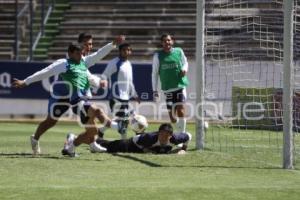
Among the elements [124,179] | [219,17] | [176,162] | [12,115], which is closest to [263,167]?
[176,162]

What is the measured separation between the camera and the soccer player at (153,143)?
15.0 meters

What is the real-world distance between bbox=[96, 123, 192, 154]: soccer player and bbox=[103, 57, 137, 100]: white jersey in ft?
12.1

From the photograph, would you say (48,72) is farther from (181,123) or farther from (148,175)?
(181,123)

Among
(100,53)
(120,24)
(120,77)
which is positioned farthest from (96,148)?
(120,24)

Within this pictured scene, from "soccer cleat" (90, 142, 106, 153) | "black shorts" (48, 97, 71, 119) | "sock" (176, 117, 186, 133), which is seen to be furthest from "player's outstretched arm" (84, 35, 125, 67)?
"sock" (176, 117, 186, 133)

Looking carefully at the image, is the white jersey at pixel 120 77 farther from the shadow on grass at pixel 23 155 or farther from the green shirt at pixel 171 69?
the shadow on grass at pixel 23 155

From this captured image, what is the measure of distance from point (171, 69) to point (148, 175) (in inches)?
204

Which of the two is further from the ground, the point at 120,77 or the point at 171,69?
the point at 171,69

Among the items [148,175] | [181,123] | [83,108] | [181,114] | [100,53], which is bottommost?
[148,175]

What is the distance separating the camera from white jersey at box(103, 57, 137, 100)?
19016 mm

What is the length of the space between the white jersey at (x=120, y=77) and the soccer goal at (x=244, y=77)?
1.91 metres

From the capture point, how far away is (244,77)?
18.2 meters

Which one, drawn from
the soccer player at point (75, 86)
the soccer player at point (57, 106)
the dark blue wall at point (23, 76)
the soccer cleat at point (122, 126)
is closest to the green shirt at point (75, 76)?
the soccer player at point (75, 86)

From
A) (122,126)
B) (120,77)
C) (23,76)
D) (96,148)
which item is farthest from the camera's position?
(23,76)
